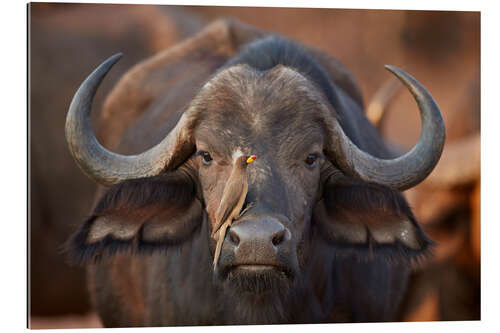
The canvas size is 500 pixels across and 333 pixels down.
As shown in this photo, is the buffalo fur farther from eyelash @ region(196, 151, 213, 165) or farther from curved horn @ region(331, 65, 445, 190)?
eyelash @ region(196, 151, 213, 165)

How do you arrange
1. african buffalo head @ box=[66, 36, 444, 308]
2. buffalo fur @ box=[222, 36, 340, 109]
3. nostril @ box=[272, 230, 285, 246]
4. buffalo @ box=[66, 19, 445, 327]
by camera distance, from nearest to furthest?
nostril @ box=[272, 230, 285, 246] < buffalo @ box=[66, 19, 445, 327] < african buffalo head @ box=[66, 36, 444, 308] < buffalo fur @ box=[222, 36, 340, 109]

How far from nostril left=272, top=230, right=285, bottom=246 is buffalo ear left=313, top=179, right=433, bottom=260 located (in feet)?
1.92

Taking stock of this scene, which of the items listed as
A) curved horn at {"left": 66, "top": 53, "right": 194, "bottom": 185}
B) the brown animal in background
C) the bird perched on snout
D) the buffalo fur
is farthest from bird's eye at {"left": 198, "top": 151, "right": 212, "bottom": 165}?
the brown animal in background

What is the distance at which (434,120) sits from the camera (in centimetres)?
337

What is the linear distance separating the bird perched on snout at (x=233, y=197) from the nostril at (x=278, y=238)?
0.67 ft

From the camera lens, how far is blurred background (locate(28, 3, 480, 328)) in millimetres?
5500

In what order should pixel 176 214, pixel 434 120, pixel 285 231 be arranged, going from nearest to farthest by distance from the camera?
pixel 285 231 < pixel 434 120 < pixel 176 214

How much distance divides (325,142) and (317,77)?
458 millimetres

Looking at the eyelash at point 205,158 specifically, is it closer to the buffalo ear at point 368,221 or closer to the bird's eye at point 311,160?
the bird's eye at point 311,160

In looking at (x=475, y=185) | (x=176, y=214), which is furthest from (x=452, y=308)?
(x=176, y=214)

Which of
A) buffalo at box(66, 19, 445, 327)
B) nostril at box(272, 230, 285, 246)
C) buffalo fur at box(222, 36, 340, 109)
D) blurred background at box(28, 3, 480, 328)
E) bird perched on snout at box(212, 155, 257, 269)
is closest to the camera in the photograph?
nostril at box(272, 230, 285, 246)

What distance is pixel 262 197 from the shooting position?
10.2 ft

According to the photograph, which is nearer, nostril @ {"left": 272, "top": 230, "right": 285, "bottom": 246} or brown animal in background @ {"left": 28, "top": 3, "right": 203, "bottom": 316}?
nostril @ {"left": 272, "top": 230, "right": 285, "bottom": 246}

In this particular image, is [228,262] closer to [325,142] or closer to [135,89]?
[325,142]
